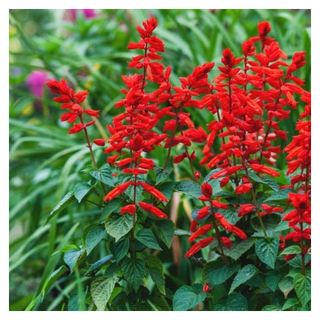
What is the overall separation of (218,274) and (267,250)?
0.13m

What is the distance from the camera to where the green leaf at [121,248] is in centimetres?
109

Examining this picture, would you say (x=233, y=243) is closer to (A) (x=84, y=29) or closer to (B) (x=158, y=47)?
(B) (x=158, y=47)

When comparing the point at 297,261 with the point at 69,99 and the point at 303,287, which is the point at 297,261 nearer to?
the point at 303,287

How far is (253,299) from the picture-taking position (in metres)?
1.18

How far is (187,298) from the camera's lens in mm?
1097

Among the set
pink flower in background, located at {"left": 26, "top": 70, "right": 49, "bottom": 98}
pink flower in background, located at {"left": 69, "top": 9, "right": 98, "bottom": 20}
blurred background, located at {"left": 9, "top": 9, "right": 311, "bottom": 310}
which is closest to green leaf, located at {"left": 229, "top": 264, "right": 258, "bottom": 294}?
blurred background, located at {"left": 9, "top": 9, "right": 311, "bottom": 310}

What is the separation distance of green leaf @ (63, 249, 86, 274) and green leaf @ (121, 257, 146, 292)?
96 millimetres

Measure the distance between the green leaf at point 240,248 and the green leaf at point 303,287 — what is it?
117 millimetres

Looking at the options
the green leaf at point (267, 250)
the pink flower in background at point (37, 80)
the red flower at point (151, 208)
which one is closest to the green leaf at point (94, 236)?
the red flower at point (151, 208)

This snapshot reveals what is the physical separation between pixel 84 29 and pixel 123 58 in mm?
483

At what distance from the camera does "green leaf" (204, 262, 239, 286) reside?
3.64 ft

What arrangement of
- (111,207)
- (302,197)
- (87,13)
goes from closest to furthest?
(302,197) → (111,207) → (87,13)

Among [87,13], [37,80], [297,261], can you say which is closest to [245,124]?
[297,261]

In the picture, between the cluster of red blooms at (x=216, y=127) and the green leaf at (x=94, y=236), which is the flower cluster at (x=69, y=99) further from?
the green leaf at (x=94, y=236)
